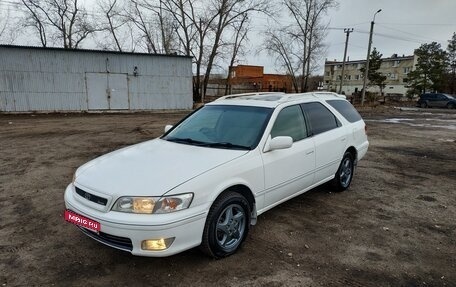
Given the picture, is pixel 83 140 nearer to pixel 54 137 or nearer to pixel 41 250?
pixel 54 137

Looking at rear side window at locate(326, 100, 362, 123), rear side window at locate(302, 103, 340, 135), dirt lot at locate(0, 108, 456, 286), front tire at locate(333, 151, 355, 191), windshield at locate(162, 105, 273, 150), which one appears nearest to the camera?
dirt lot at locate(0, 108, 456, 286)

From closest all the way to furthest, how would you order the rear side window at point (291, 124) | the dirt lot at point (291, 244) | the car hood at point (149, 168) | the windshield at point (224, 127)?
the car hood at point (149, 168) → the dirt lot at point (291, 244) → the windshield at point (224, 127) → the rear side window at point (291, 124)

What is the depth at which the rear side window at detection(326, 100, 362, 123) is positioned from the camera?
18.5 feet

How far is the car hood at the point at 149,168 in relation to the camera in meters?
3.01

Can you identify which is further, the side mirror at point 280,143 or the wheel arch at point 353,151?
the wheel arch at point 353,151

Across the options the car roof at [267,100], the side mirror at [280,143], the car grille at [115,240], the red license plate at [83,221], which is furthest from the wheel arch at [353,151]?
the red license plate at [83,221]

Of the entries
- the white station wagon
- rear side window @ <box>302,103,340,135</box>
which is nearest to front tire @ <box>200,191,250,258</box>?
the white station wagon

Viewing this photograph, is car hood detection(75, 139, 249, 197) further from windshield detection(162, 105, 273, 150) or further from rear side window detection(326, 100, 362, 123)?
rear side window detection(326, 100, 362, 123)

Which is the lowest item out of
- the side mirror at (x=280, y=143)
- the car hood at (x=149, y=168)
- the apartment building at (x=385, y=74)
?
the car hood at (x=149, y=168)

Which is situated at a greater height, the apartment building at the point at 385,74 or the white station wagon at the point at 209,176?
the apartment building at the point at 385,74

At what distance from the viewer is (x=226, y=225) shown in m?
3.43

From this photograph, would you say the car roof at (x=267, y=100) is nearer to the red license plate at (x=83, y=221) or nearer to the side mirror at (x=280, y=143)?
the side mirror at (x=280, y=143)

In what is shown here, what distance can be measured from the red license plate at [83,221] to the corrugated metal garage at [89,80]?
19166 mm

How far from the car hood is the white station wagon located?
10 mm
